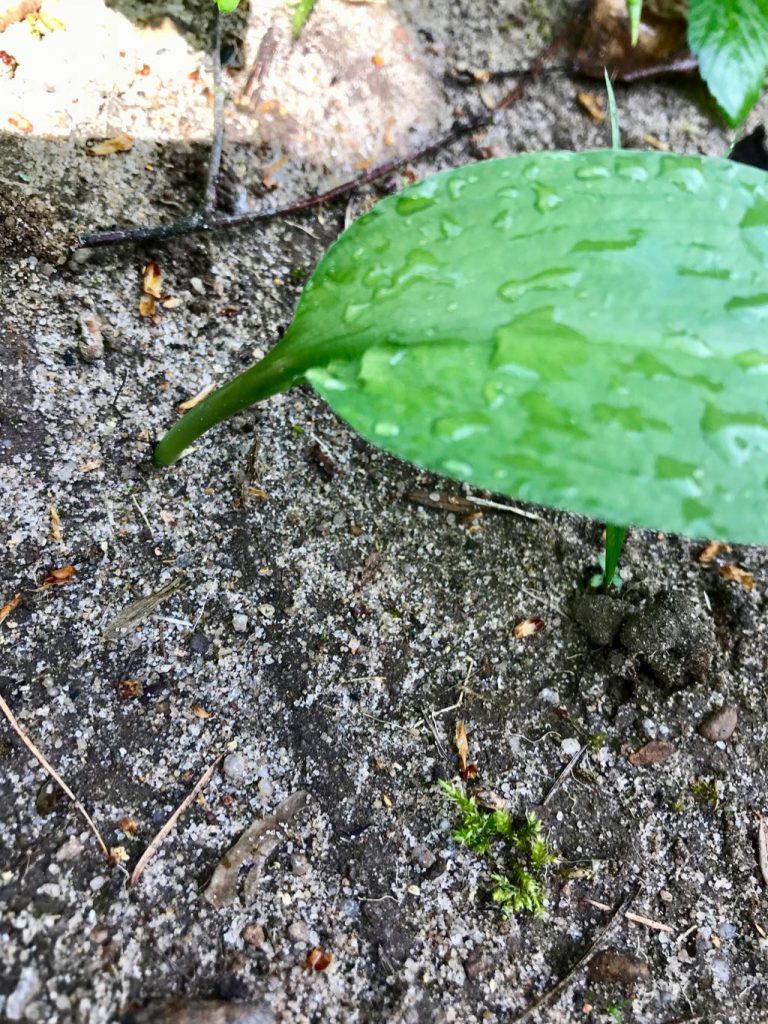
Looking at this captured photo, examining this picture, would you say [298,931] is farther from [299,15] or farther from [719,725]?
[299,15]

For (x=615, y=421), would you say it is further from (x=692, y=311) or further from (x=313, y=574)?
(x=313, y=574)

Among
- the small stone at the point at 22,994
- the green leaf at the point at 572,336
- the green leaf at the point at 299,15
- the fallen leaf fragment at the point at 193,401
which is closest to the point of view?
the green leaf at the point at 572,336

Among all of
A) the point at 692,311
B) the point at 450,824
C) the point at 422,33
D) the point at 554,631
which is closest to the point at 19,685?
the point at 450,824

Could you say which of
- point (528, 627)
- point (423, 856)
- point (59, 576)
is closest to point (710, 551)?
point (528, 627)

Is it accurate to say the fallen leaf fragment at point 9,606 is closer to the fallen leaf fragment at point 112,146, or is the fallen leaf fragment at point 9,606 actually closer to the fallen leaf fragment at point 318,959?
the fallen leaf fragment at point 318,959

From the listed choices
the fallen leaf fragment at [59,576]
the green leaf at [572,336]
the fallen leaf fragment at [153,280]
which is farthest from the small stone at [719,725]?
the fallen leaf fragment at [153,280]

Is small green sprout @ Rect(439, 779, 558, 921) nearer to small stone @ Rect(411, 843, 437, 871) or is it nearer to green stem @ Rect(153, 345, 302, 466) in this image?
small stone @ Rect(411, 843, 437, 871)

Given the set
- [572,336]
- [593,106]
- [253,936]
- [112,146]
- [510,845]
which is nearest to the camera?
[572,336]
